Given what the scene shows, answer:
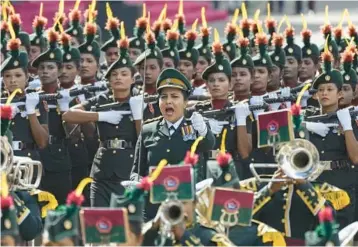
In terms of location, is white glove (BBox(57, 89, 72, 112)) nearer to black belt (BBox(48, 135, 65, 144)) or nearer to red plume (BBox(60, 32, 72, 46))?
black belt (BBox(48, 135, 65, 144))

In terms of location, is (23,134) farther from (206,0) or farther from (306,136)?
(206,0)

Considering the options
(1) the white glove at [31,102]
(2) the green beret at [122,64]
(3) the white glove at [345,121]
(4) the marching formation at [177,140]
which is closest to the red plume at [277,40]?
(4) the marching formation at [177,140]

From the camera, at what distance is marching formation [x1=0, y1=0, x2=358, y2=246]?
40.3 ft

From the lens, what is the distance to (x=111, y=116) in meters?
17.4

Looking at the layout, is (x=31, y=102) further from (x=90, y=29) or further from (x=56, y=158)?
(x=90, y=29)

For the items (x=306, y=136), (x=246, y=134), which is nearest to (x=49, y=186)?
(x=246, y=134)

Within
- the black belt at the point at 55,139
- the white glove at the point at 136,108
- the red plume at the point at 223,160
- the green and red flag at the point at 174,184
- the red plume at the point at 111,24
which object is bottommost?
the green and red flag at the point at 174,184

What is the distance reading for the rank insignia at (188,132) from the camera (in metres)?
15.4

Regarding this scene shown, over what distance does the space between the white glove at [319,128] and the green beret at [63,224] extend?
18.3 ft

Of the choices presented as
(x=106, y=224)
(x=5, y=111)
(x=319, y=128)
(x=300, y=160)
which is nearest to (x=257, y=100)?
(x=319, y=128)

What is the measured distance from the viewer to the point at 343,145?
17281mm

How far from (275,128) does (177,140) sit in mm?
1510

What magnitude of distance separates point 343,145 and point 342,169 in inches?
8.2

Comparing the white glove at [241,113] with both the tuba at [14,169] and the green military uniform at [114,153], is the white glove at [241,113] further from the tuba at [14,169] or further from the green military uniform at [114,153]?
the tuba at [14,169]
